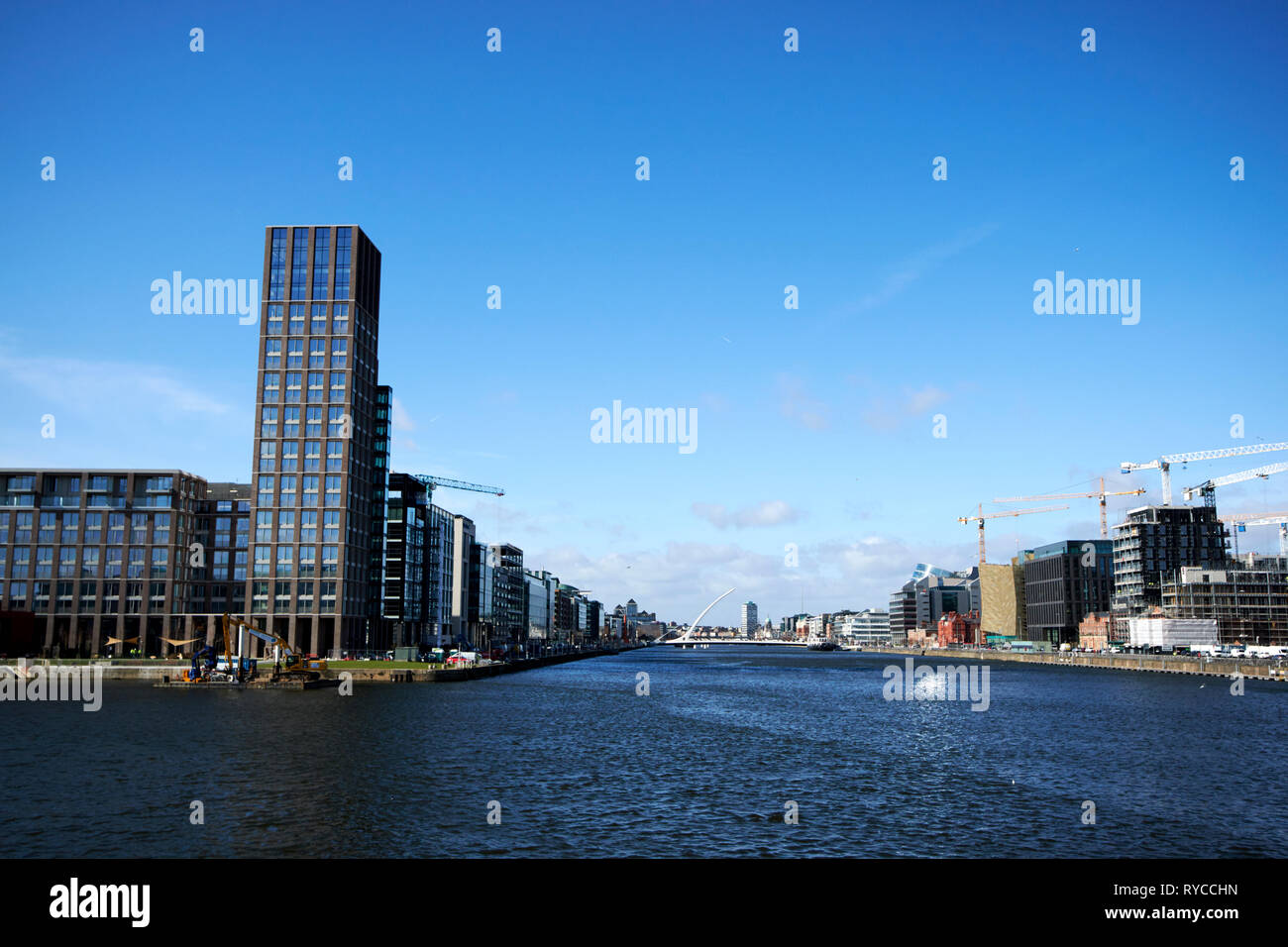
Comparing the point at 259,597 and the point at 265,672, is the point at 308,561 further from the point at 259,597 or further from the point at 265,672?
the point at 265,672

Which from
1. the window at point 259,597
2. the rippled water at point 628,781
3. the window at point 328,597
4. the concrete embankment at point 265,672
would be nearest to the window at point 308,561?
the window at point 328,597

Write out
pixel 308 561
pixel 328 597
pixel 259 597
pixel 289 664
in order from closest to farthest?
pixel 289 664
pixel 328 597
pixel 259 597
pixel 308 561

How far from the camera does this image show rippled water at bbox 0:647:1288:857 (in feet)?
135

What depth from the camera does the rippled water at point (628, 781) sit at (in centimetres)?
4103

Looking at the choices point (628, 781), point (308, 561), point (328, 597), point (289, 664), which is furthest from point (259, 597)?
point (628, 781)

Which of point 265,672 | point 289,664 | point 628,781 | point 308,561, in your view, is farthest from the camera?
point 308,561

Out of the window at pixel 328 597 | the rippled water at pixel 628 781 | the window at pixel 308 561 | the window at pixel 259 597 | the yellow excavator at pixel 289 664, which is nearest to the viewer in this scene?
the rippled water at pixel 628 781

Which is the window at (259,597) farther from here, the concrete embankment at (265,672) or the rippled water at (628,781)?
the rippled water at (628,781)

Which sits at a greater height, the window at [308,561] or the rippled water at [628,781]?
the window at [308,561]

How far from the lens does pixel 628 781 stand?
187 feet

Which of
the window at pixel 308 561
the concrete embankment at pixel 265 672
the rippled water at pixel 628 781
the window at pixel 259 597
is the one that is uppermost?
the window at pixel 308 561

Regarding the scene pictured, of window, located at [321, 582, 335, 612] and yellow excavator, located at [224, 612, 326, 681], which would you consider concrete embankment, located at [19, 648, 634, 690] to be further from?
window, located at [321, 582, 335, 612]
